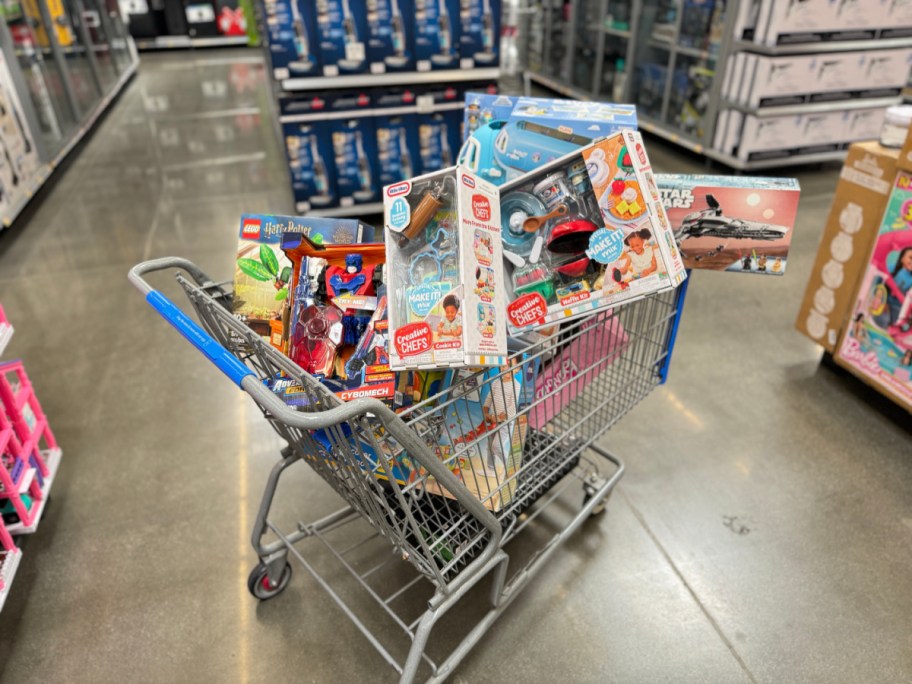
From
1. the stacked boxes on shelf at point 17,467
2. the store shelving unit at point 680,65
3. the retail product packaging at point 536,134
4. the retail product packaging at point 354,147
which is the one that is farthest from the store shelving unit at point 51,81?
the retail product packaging at point 536,134

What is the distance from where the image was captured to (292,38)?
3.93 m

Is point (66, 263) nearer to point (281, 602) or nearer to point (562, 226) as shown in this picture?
point (281, 602)

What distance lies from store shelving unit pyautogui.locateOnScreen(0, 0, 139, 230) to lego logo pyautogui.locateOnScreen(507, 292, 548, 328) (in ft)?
15.1

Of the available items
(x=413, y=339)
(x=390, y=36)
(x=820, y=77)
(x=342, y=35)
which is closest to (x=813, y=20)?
(x=820, y=77)

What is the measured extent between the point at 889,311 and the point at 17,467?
3.21 metres

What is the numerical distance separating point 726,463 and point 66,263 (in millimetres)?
4158

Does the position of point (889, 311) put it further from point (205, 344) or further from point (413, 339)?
A: point (205, 344)

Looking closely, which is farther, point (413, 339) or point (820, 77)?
point (820, 77)

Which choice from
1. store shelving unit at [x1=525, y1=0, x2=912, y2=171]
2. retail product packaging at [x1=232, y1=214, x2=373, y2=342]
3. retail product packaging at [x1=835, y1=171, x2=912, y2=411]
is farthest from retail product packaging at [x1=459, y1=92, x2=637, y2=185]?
store shelving unit at [x1=525, y1=0, x2=912, y2=171]

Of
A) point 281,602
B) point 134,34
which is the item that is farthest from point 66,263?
point 134,34

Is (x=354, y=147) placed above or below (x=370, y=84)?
below

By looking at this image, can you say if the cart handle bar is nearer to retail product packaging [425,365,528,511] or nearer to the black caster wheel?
retail product packaging [425,365,528,511]

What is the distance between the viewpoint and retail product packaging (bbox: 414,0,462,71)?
4.05 meters

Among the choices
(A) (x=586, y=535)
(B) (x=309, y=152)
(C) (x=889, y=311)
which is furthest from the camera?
(B) (x=309, y=152)
